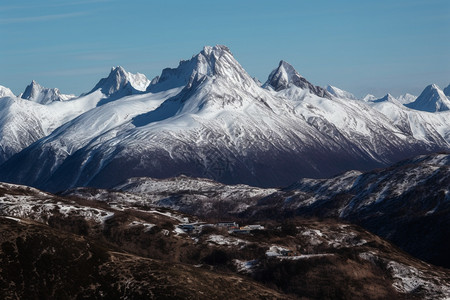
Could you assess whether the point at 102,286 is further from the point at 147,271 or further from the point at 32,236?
the point at 32,236

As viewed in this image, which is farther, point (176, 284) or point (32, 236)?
point (32, 236)

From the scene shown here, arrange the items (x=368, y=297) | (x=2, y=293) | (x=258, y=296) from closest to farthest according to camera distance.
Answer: (x=2, y=293), (x=258, y=296), (x=368, y=297)

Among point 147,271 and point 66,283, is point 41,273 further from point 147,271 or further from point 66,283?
point 147,271

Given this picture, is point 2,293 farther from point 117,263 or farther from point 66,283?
point 117,263

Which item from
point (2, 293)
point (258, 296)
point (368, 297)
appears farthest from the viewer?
point (368, 297)

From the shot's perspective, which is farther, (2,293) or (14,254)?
(14,254)

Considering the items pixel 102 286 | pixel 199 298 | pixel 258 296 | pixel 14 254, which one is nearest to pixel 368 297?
pixel 258 296

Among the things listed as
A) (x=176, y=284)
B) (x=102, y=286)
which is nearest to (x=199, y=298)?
(x=176, y=284)
